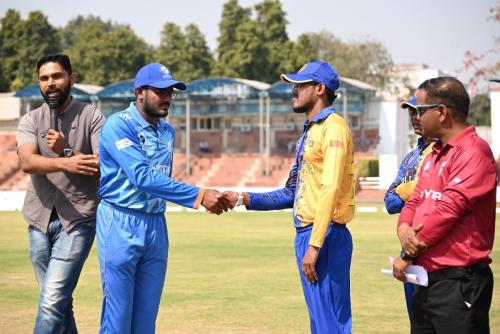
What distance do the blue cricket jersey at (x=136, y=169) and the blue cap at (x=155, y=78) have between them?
235mm

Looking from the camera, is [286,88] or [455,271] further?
[286,88]

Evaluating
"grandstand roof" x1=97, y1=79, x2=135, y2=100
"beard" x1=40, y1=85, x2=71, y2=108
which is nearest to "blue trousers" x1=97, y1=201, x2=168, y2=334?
"beard" x1=40, y1=85, x2=71, y2=108

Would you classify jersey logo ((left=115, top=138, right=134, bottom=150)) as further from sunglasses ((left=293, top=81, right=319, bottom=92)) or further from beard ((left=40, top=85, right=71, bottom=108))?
sunglasses ((left=293, top=81, right=319, bottom=92))

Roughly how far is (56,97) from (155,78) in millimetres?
1077

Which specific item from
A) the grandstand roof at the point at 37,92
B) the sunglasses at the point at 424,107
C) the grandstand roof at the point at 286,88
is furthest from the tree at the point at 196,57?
the sunglasses at the point at 424,107

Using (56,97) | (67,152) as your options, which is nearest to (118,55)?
(56,97)

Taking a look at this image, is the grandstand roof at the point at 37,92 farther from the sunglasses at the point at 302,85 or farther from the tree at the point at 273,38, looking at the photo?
the sunglasses at the point at 302,85

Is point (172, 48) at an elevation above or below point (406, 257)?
above

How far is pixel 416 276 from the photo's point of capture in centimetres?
583

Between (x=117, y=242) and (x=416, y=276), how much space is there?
2.32 meters

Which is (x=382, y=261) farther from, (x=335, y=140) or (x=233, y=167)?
(x=233, y=167)

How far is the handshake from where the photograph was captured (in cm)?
728

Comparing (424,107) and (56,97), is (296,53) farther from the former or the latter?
(424,107)

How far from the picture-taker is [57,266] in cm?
761
